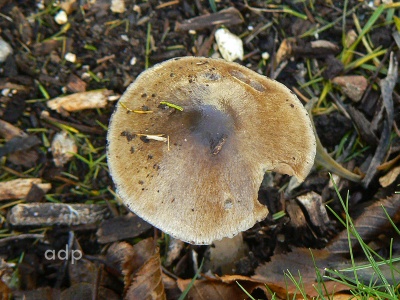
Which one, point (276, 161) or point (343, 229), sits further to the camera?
point (343, 229)

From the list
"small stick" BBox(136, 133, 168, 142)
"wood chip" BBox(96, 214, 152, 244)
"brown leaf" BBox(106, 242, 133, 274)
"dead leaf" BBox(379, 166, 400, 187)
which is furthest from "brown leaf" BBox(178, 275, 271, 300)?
"dead leaf" BBox(379, 166, 400, 187)

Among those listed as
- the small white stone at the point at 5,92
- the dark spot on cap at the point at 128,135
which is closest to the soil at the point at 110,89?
the small white stone at the point at 5,92

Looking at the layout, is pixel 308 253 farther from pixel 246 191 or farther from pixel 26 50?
pixel 26 50

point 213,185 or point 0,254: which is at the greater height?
point 213,185

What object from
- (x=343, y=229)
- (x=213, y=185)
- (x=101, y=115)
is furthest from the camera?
(x=101, y=115)

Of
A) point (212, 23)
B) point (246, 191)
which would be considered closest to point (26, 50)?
point (212, 23)

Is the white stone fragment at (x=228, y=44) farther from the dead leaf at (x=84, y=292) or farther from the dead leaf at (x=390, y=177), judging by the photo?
the dead leaf at (x=84, y=292)

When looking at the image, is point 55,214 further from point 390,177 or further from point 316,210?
point 390,177

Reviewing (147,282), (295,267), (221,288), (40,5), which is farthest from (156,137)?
(40,5)
